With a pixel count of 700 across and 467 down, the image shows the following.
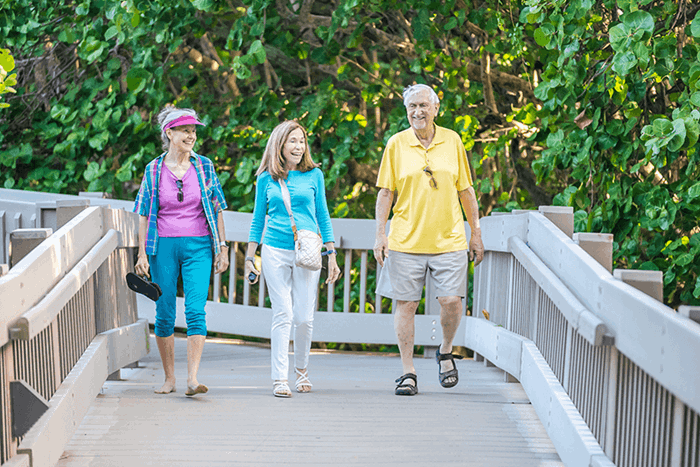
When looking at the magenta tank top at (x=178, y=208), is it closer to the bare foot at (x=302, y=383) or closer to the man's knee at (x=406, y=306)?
the bare foot at (x=302, y=383)

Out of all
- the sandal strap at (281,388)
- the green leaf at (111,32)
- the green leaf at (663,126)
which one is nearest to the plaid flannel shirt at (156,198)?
the sandal strap at (281,388)

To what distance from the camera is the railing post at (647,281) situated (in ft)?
9.69

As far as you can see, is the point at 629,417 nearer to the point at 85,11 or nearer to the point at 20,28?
the point at 85,11

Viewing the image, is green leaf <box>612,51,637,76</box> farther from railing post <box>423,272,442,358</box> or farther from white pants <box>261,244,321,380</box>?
railing post <box>423,272,442,358</box>

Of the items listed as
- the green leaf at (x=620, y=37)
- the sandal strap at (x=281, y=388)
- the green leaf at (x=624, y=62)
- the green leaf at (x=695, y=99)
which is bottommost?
the sandal strap at (x=281, y=388)

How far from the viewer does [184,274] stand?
5.02m

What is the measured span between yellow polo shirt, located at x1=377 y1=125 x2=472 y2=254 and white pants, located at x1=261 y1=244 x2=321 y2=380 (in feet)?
2.10

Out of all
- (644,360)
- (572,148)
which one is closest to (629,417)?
(644,360)

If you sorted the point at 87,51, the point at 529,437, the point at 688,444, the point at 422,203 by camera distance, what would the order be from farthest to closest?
the point at 87,51 < the point at 422,203 < the point at 529,437 < the point at 688,444

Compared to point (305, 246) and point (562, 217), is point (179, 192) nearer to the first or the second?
point (305, 246)

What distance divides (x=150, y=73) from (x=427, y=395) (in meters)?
4.86

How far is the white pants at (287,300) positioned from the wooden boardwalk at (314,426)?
11.1 inches

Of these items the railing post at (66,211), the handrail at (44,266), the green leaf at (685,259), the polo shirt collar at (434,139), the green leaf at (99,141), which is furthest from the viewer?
the green leaf at (99,141)

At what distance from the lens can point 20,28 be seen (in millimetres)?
8406
